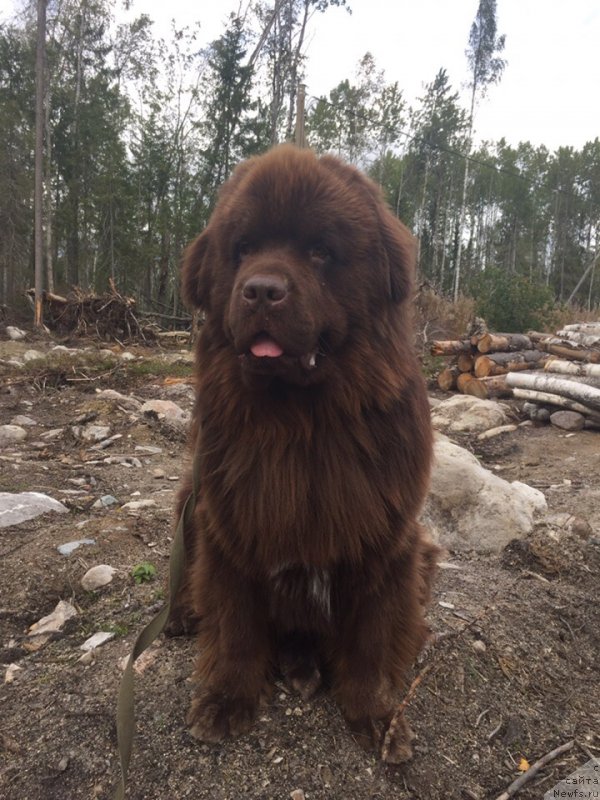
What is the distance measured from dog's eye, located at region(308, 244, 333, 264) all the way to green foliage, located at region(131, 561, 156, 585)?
204 centimetres

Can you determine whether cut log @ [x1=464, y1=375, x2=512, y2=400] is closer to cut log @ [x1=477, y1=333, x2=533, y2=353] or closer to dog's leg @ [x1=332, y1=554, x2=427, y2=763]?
cut log @ [x1=477, y1=333, x2=533, y2=353]

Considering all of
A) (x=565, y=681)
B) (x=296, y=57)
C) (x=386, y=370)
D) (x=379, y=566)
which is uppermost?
(x=296, y=57)

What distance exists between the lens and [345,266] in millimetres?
1828

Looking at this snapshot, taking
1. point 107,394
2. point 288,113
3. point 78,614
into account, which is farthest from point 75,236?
point 78,614

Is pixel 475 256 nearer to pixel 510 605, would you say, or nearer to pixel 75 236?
pixel 75 236

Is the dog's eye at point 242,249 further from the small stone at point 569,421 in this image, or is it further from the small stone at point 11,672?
the small stone at point 569,421

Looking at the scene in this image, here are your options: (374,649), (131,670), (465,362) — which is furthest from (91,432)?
(465,362)

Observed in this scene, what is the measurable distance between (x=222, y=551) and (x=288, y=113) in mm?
29790

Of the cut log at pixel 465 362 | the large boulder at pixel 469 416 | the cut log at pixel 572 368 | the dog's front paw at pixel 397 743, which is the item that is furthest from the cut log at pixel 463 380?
the dog's front paw at pixel 397 743

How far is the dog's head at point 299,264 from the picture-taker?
1641 mm

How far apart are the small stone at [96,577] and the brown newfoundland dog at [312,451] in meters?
1.10

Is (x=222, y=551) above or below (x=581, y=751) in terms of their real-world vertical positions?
above

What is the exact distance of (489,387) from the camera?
10.6 meters

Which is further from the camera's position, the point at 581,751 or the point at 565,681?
the point at 565,681
